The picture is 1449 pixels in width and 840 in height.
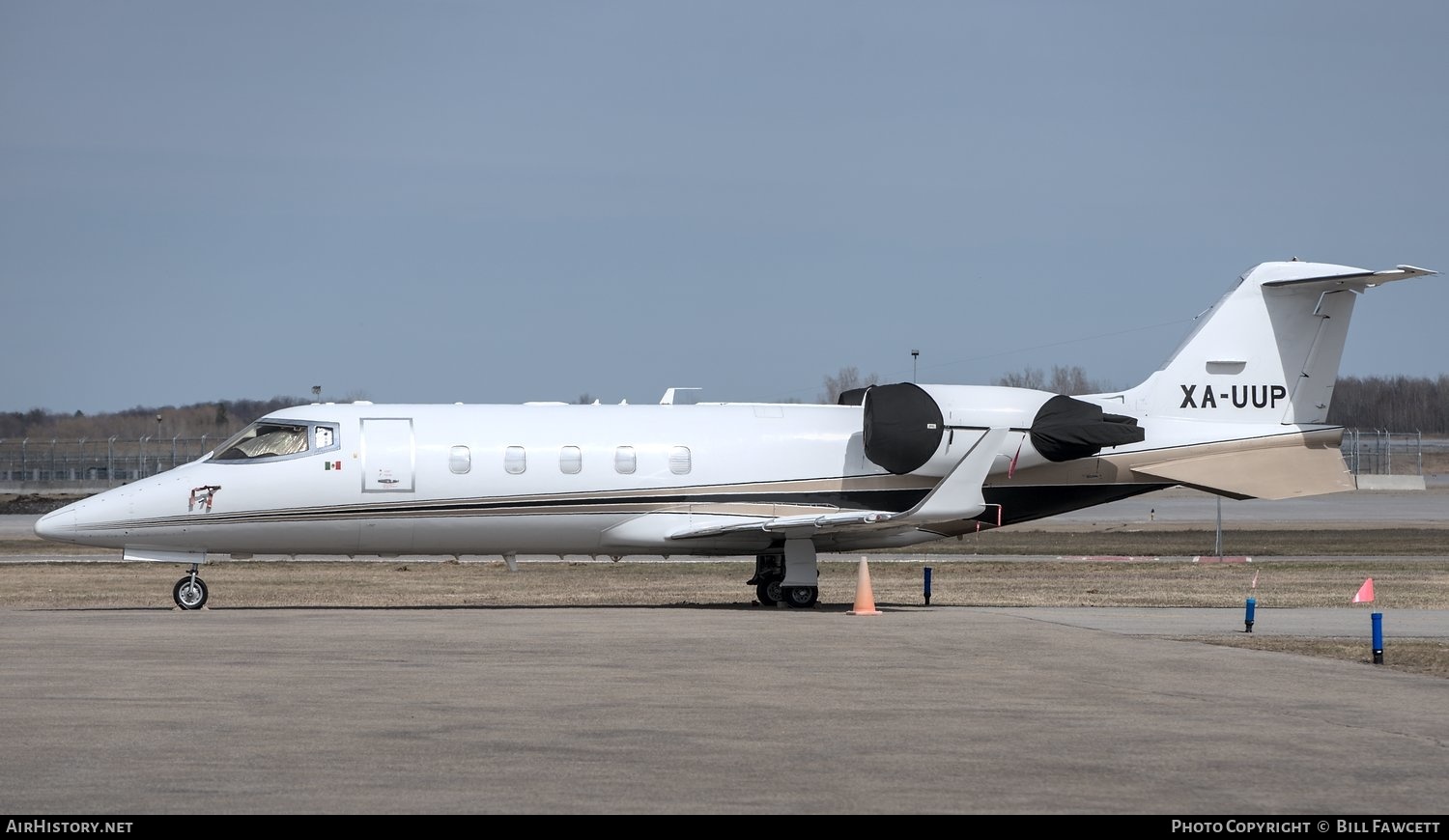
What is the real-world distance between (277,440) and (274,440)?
45 mm

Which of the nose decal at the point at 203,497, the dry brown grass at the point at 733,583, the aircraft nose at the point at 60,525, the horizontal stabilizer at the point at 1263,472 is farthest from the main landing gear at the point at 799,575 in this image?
the aircraft nose at the point at 60,525

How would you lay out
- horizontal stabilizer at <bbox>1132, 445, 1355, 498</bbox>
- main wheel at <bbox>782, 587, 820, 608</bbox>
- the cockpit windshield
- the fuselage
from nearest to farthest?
the fuselage → the cockpit windshield → main wheel at <bbox>782, 587, 820, 608</bbox> → horizontal stabilizer at <bbox>1132, 445, 1355, 498</bbox>

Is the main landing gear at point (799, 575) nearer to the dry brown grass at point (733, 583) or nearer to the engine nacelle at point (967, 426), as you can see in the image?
the dry brown grass at point (733, 583)

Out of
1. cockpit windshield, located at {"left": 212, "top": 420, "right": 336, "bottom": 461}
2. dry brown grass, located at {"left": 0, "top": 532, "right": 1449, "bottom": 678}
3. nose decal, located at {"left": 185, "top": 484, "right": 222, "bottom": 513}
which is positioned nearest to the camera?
nose decal, located at {"left": 185, "top": 484, "right": 222, "bottom": 513}

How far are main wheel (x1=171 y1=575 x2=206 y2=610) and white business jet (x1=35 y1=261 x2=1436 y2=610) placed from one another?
1.2 inches

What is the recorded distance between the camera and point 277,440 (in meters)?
23.5

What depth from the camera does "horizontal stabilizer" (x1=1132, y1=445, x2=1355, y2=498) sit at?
989 inches

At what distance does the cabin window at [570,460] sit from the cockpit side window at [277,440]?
11.3ft

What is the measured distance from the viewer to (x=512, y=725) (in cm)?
1216

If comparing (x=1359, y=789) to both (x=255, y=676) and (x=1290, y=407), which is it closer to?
(x=255, y=676)

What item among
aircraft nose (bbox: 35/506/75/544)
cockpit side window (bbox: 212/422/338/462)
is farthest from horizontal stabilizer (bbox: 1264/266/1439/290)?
aircraft nose (bbox: 35/506/75/544)

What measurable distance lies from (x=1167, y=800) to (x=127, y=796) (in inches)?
252

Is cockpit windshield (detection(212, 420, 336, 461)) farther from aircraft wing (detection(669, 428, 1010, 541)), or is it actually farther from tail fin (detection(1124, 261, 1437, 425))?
tail fin (detection(1124, 261, 1437, 425))

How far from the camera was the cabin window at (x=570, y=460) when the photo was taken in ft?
77.6
